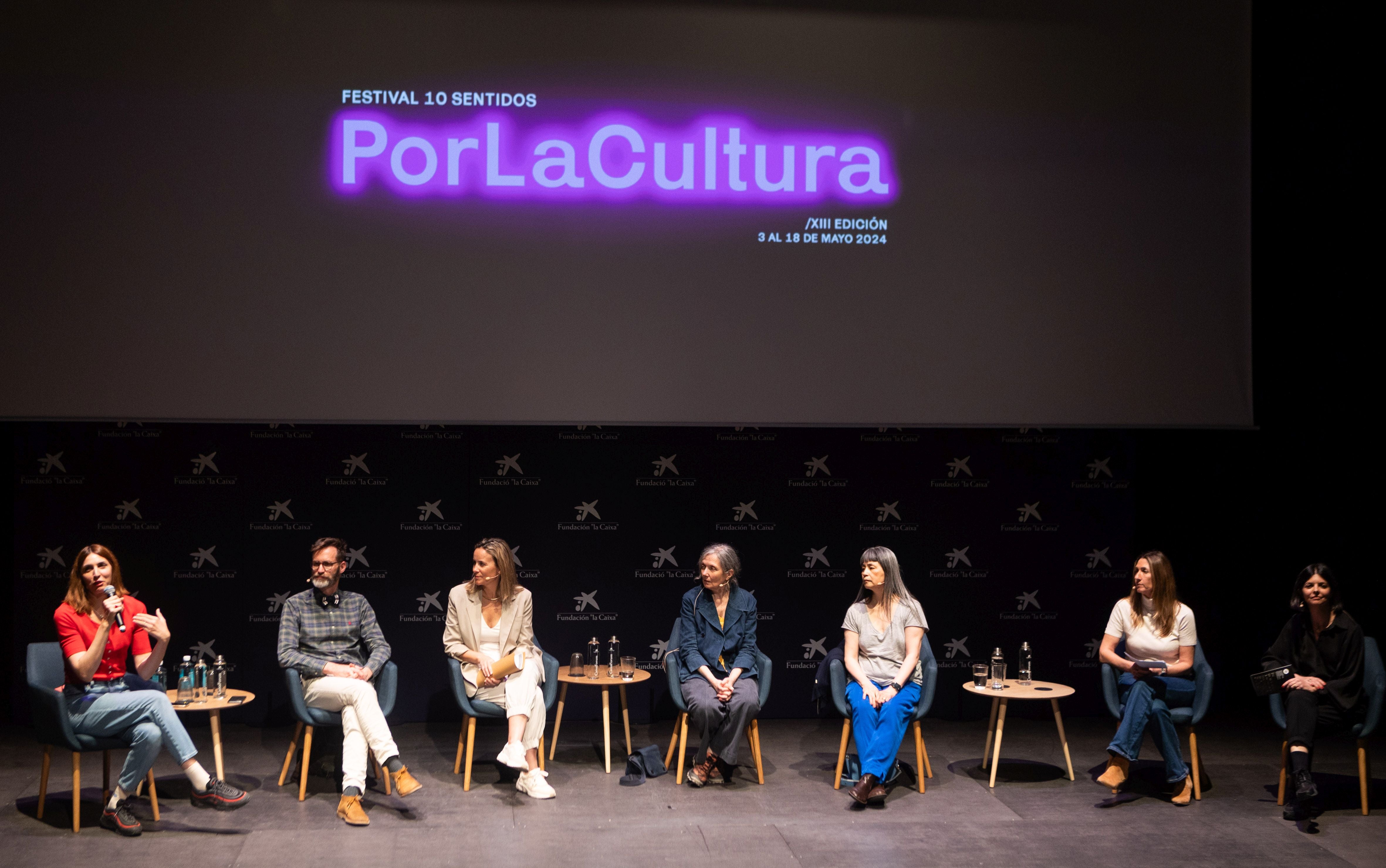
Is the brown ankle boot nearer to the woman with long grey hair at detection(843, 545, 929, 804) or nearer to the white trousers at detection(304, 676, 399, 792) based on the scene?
the woman with long grey hair at detection(843, 545, 929, 804)

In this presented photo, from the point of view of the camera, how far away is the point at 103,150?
4.72 meters

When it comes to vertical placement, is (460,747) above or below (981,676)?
below

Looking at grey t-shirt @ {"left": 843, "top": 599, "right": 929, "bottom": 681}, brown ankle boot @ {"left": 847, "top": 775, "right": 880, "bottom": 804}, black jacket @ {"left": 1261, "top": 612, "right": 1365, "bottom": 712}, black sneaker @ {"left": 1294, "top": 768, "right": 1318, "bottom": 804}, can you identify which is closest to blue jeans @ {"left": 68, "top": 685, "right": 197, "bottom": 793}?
brown ankle boot @ {"left": 847, "top": 775, "right": 880, "bottom": 804}

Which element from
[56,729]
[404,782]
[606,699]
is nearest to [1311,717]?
[606,699]

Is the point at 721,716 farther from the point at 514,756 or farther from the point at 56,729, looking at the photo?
the point at 56,729

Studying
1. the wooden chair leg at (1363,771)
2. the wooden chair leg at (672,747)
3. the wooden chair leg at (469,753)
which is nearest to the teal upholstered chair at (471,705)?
the wooden chair leg at (469,753)

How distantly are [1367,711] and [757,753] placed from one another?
8.27 ft

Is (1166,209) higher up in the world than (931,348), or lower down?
higher up

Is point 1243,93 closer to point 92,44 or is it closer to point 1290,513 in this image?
point 1290,513

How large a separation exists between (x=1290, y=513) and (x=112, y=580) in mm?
5710

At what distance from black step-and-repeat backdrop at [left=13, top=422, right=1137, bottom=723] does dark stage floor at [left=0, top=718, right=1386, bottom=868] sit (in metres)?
0.72

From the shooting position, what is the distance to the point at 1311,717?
474 centimetres

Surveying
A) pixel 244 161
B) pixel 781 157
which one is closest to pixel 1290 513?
pixel 781 157

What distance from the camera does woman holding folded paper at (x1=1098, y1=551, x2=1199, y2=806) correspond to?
4.90 m
